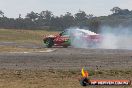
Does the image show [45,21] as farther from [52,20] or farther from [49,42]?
[49,42]

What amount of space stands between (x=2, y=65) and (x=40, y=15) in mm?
132644

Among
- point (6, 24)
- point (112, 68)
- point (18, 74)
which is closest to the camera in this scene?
point (18, 74)

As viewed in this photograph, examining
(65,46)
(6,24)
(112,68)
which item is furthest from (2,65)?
(6,24)

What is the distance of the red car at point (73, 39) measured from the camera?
32.8 metres

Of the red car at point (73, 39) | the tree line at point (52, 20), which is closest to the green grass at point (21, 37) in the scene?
the red car at point (73, 39)

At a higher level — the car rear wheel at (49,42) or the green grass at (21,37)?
the car rear wheel at (49,42)

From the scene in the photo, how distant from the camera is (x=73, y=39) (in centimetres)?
3328

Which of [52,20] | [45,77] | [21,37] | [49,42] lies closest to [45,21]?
[52,20]

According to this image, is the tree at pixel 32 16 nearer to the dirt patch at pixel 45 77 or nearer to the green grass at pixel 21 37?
the green grass at pixel 21 37

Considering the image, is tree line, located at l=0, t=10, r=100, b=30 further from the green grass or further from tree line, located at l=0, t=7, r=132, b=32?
the green grass

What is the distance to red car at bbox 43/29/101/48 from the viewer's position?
32.8 metres

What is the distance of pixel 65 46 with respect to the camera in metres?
33.1

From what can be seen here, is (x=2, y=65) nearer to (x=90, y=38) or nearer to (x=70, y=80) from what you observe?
(x=70, y=80)

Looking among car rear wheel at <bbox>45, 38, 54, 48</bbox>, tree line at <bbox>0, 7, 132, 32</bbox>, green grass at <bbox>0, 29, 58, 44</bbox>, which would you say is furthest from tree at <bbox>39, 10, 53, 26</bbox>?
car rear wheel at <bbox>45, 38, 54, 48</bbox>
